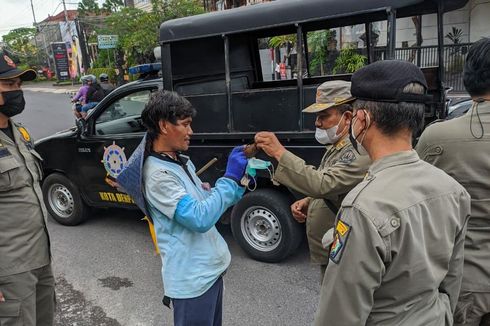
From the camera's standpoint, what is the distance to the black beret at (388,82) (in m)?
1.24

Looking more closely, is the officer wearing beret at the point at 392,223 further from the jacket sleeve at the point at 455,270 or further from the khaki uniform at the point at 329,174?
the khaki uniform at the point at 329,174

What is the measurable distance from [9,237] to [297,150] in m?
2.27

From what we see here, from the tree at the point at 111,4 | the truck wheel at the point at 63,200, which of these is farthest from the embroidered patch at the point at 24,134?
the tree at the point at 111,4

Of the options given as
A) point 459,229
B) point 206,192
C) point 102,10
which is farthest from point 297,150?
point 102,10

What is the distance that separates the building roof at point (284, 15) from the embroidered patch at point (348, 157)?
1.51m

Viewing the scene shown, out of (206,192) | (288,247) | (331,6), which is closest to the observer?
(206,192)

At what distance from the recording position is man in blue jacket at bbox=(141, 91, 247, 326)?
1.89 m

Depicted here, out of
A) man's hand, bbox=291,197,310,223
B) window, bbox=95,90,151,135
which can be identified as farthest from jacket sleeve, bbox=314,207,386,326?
window, bbox=95,90,151,135

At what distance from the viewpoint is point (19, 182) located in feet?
7.48

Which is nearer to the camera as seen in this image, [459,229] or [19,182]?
[459,229]

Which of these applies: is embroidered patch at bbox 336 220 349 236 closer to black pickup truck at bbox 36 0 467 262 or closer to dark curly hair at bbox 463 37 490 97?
dark curly hair at bbox 463 37 490 97

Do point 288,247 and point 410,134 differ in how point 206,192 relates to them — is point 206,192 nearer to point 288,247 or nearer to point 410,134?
point 410,134

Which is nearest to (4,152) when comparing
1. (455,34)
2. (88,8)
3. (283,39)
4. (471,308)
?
(471,308)

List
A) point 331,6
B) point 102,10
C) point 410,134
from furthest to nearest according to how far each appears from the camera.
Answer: point 102,10 < point 331,6 < point 410,134
